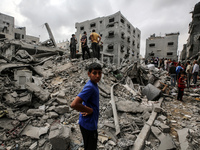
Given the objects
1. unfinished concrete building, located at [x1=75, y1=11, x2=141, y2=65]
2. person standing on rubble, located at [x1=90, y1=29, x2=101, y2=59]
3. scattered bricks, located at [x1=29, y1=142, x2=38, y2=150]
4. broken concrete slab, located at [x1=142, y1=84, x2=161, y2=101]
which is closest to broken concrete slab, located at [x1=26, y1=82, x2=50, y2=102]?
scattered bricks, located at [x1=29, y1=142, x2=38, y2=150]

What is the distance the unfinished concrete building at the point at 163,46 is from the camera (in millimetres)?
28594

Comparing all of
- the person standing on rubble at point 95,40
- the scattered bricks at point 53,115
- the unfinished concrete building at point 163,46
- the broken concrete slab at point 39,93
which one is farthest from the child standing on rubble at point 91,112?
the unfinished concrete building at point 163,46

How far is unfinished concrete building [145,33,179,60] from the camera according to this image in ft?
93.8

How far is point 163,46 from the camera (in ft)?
97.1

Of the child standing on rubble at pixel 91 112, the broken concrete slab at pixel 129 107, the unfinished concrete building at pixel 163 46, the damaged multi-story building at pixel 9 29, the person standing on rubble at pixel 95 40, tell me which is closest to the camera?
the child standing on rubble at pixel 91 112

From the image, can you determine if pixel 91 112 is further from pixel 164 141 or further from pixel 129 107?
pixel 129 107

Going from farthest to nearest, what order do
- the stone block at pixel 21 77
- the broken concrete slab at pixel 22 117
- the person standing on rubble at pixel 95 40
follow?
the person standing on rubble at pixel 95 40 → the stone block at pixel 21 77 → the broken concrete slab at pixel 22 117

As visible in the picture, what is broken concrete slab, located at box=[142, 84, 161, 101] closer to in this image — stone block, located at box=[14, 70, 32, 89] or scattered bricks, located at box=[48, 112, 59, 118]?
scattered bricks, located at box=[48, 112, 59, 118]

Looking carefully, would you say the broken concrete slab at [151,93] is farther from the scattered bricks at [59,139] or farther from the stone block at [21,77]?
the stone block at [21,77]

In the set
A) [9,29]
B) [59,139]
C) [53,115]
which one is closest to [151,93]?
[53,115]

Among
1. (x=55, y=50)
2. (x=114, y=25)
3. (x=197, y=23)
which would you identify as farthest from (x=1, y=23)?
(x=197, y=23)

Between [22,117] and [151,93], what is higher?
[151,93]

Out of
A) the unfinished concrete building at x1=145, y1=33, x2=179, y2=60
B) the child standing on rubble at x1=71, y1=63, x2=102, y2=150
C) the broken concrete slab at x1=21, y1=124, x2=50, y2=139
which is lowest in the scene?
the broken concrete slab at x1=21, y1=124, x2=50, y2=139

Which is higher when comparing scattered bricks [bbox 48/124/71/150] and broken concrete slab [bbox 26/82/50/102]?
broken concrete slab [bbox 26/82/50/102]
